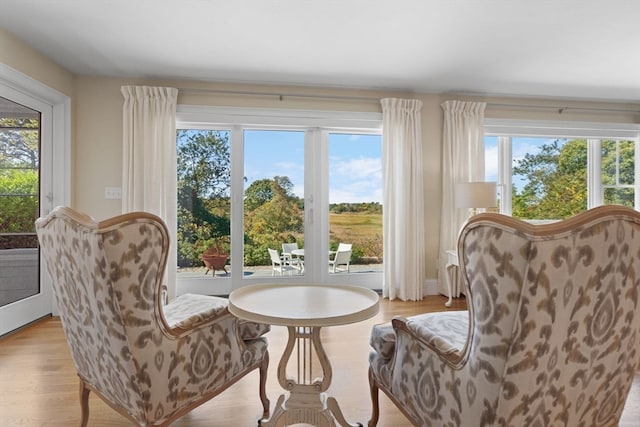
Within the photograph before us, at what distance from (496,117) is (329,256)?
2573 millimetres

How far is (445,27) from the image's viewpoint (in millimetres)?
2525

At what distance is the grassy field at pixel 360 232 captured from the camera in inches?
157

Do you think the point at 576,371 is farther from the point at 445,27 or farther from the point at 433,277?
the point at 433,277

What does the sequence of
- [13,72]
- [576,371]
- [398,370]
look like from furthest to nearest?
[13,72] → [398,370] → [576,371]

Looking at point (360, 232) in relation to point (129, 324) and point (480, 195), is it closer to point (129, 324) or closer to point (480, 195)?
point (480, 195)

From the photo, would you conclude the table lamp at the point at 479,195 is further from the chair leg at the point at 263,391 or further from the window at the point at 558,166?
the chair leg at the point at 263,391

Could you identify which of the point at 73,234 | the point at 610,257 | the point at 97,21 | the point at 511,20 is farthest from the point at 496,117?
the point at 73,234

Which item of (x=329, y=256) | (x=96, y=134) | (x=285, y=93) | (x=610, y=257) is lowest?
(x=329, y=256)

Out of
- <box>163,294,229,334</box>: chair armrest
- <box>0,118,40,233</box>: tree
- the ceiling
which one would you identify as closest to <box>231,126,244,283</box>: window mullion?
the ceiling

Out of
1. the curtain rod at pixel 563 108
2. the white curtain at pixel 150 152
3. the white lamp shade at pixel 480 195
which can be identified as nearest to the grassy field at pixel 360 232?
the white lamp shade at pixel 480 195

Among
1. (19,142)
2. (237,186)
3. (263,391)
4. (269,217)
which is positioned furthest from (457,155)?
(19,142)

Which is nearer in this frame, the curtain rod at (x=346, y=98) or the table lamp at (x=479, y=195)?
the table lamp at (x=479, y=195)

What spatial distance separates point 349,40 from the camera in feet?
9.00

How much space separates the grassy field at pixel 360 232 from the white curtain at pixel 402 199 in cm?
24
